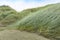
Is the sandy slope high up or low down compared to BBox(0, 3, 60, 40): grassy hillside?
down

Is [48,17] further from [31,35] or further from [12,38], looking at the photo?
[12,38]

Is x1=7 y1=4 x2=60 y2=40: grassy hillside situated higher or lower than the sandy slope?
higher

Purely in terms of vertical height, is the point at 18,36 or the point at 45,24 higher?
the point at 45,24

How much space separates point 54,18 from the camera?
3223 mm

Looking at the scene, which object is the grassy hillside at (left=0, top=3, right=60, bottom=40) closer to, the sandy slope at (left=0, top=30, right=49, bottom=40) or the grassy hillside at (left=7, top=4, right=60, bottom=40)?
the grassy hillside at (left=7, top=4, right=60, bottom=40)

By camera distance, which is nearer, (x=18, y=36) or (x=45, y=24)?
(x=18, y=36)

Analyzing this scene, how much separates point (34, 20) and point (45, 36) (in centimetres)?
49

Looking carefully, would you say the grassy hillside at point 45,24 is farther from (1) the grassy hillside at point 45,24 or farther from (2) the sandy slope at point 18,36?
(2) the sandy slope at point 18,36

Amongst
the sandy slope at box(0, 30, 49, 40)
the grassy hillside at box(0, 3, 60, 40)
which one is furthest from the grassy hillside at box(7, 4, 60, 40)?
the sandy slope at box(0, 30, 49, 40)

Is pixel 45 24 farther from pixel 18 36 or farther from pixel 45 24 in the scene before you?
pixel 18 36

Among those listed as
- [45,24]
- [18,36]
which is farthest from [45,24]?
[18,36]

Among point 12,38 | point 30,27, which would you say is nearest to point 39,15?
point 30,27

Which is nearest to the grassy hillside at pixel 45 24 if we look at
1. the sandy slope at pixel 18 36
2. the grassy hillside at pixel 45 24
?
the grassy hillside at pixel 45 24

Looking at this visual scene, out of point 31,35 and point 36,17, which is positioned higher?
point 36,17
